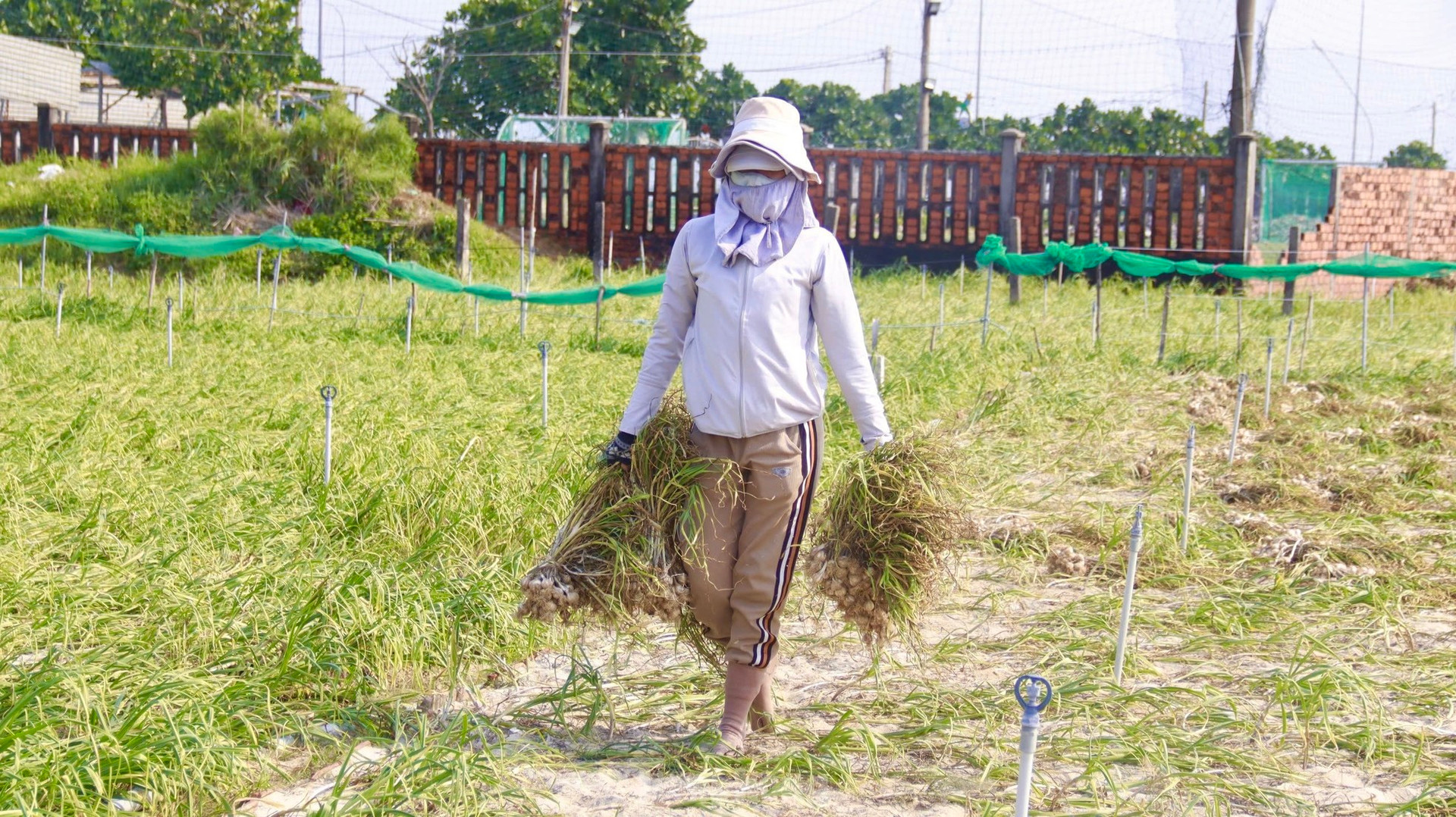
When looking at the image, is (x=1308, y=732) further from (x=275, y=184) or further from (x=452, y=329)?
(x=275, y=184)

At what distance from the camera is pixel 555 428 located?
7035mm

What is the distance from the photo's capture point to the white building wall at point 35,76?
2923cm

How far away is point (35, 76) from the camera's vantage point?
1189 inches

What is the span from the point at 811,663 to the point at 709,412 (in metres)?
1.18

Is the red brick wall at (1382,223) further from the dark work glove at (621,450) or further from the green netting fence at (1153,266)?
the dark work glove at (621,450)

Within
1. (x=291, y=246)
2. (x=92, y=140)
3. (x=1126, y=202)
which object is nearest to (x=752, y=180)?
(x=291, y=246)

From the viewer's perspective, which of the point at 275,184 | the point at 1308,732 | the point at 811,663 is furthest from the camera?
the point at 275,184

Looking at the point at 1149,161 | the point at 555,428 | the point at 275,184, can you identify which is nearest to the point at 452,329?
the point at 555,428

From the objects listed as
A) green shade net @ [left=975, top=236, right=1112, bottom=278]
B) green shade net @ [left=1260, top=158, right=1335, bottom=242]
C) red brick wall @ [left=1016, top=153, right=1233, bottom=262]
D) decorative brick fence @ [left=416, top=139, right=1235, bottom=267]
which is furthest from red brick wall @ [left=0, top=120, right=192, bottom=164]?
green shade net @ [left=1260, top=158, right=1335, bottom=242]

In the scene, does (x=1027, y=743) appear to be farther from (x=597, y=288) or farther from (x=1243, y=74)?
(x=1243, y=74)

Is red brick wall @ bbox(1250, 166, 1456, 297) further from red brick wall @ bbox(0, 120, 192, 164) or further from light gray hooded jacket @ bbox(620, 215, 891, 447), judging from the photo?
light gray hooded jacket @ bbox(620, 215, 891, 447)

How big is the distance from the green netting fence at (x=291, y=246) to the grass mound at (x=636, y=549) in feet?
24.2

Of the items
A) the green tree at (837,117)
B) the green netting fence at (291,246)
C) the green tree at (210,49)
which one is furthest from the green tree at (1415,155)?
the green netting fence at (291,246)

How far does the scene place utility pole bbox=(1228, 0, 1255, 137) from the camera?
51.9 ft
